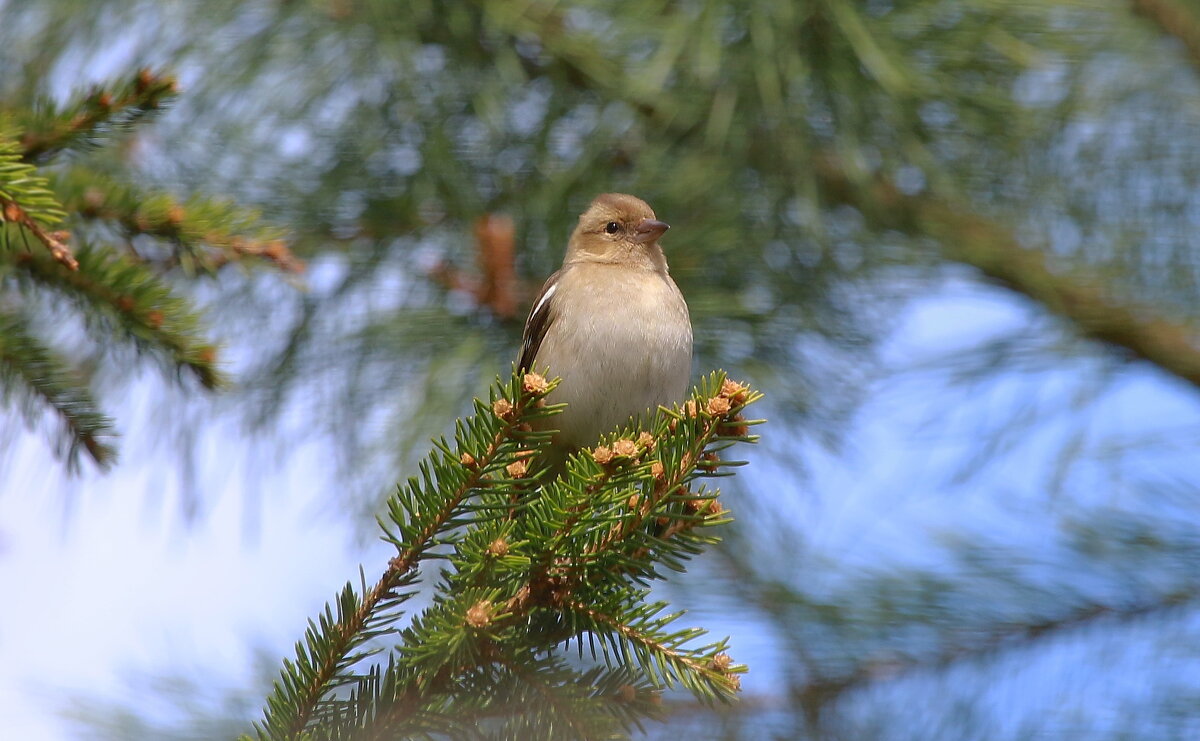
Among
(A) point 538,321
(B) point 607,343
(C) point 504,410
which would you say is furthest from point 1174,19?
(C) point 504,410

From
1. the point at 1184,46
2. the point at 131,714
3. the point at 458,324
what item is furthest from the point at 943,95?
the point at 131,714

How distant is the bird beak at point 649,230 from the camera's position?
3693 mm

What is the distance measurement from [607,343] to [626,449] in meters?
1.38

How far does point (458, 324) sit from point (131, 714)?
4.64ft

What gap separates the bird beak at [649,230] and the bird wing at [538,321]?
1.17 ft

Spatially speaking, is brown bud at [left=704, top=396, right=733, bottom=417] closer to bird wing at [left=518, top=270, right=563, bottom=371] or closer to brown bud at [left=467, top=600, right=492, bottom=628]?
brown bud at [left=467, top=600, right=492, bottom=628]

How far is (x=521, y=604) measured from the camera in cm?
213

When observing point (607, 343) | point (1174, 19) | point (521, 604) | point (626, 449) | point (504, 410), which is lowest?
point (521, 604)

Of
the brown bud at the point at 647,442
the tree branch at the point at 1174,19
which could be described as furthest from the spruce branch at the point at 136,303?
the tree branch at the point at 1174,19

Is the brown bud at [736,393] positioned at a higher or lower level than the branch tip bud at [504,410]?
lower

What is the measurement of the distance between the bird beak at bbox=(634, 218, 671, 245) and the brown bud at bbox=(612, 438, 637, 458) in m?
1.71

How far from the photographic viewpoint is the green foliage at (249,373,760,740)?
6.56 ft

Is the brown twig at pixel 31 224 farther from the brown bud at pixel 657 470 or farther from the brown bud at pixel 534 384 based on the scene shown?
the brown bud at pixel 657 470

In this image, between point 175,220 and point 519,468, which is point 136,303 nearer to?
point 175,220
